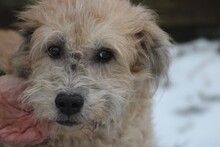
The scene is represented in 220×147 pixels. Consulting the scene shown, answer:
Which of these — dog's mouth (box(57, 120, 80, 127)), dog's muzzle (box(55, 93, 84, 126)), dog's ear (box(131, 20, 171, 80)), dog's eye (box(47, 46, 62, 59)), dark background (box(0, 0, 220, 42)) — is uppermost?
dark background (box(0, 0, 220, 42))

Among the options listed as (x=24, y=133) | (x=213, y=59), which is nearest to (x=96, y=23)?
(x=24, y=133)

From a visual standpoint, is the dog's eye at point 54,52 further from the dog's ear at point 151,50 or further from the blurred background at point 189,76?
the blurred background at point 189,76

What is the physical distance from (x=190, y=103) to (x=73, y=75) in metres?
3.20

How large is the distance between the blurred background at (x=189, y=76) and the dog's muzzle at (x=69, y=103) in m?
1.14

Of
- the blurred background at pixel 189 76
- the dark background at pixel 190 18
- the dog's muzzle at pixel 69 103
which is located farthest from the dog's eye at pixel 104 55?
the dark background at pixel 190 18

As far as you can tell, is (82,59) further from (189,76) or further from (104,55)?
(189,76)

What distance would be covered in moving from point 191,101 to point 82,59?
124 inches

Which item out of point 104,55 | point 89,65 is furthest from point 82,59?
point 104,55

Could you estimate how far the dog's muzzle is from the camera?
3.92m

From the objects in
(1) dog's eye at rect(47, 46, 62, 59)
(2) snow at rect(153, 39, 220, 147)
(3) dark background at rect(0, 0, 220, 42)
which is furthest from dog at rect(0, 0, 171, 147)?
(3) dark background at rect(0, 0, 220, 42)

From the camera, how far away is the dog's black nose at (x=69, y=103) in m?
3.92

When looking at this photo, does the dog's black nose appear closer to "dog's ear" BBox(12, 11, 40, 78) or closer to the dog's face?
the dog's face

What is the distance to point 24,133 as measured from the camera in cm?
Answer: 432

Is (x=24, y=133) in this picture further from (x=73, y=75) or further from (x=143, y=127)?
(x=143, y=127)
